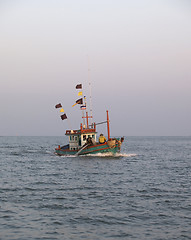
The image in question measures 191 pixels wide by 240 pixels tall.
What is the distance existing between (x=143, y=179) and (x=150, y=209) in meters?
11.2

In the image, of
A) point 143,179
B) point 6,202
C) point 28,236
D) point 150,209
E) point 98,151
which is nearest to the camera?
point 28,236

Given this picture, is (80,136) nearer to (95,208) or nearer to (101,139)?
(101,139)

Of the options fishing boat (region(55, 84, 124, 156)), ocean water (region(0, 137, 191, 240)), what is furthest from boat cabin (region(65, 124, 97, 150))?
ocean water (region(0, 137, 191, 240))

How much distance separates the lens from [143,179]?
27.3 meters

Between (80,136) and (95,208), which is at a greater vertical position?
(80,136)

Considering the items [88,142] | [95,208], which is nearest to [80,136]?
[88,142]

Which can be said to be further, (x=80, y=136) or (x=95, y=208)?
(x=80, y=136)

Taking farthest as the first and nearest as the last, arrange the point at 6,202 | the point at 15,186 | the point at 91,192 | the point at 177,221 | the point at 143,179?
1. the point at 143,179
2. the point at 15,186
3. the point at 91,192
4. the point at 6,202
5. the point at 177,221

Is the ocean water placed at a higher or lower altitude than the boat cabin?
lower

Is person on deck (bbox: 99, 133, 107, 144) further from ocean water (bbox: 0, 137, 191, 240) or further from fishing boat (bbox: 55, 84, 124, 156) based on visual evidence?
ocean water (bbox: 0, 137, 191, 240)

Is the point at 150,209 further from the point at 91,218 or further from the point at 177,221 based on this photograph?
the point at 91,218

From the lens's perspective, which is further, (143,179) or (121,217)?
(143,179)

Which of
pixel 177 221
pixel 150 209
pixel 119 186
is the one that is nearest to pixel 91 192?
pixel 119 186

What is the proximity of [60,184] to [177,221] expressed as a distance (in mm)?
11905
